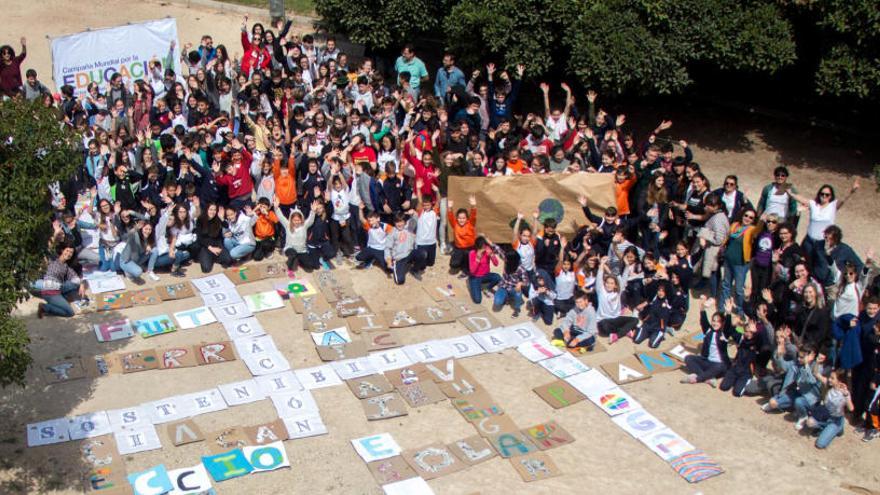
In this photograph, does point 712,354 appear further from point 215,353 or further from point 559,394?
point 215,353

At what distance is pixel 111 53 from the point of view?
845 inches

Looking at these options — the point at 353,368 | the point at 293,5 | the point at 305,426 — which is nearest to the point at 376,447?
the point at 305,426

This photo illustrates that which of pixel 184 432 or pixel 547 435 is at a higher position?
pixel 547 435

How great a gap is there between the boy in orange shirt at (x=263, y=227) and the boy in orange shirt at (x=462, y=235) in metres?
3.10

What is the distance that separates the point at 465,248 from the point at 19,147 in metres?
8.20

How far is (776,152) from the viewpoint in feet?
74.4

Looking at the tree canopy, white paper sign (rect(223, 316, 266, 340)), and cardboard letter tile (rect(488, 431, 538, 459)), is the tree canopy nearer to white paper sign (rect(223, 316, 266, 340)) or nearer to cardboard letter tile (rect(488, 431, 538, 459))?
white paper sign (rect(223, 316, 266, 340))

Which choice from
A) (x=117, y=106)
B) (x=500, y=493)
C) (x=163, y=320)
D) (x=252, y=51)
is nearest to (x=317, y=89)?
(x=252, y=51)

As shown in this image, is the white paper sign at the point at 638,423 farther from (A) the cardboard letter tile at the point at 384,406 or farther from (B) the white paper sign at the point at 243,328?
(B) the white paper sign at the point at 243,328

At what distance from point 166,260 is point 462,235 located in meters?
5.01

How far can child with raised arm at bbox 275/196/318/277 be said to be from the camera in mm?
18172

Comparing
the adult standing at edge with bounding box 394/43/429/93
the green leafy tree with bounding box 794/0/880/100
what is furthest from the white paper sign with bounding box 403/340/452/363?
the green leafy tree with bounding box 794/0/880/100

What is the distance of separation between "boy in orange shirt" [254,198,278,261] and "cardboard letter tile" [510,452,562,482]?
6578mm

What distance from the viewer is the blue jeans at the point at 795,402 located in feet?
48.4
